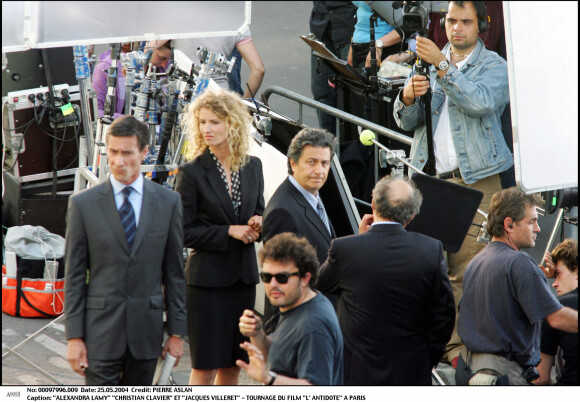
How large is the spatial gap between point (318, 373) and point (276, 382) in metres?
0.18

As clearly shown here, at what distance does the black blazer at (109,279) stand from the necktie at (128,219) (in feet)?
0.10

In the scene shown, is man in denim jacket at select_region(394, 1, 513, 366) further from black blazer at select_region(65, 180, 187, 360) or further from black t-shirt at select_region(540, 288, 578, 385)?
black blazer at select_region(65, 180, 187, 360)

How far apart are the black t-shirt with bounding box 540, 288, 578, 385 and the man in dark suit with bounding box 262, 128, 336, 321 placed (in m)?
1.38

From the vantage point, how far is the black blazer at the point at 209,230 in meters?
5.01

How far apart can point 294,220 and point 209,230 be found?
19.5 inches

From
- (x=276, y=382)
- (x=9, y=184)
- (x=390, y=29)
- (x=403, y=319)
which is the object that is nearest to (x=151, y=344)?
(x=276, y=382)

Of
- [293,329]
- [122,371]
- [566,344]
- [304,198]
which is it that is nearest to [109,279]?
[122,371]

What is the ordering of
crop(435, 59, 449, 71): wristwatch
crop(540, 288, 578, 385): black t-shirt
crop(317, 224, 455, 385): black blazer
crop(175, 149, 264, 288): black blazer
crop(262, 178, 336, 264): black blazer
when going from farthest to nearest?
crop(435, 59, 449, 71): wristwatch < crop(540, 288, 578, 385): black t-shirt < crop(175, 149, 264, 288): black blazer < crop(262, 178, 336, 264): black blazer < crop(317, 224, 455, 385): black blazer

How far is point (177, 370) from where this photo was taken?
6172 millimetres

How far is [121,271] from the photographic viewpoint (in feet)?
14.2

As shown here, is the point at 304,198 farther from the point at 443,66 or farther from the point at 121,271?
the point at 443,66

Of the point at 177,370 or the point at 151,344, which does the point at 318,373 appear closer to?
the point at 151,344

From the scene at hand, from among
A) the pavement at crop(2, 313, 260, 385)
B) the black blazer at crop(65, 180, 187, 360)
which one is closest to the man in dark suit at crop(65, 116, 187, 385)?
the black blazer at crop(65, 180, 187, 360)

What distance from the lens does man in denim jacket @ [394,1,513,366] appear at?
5762 mm
